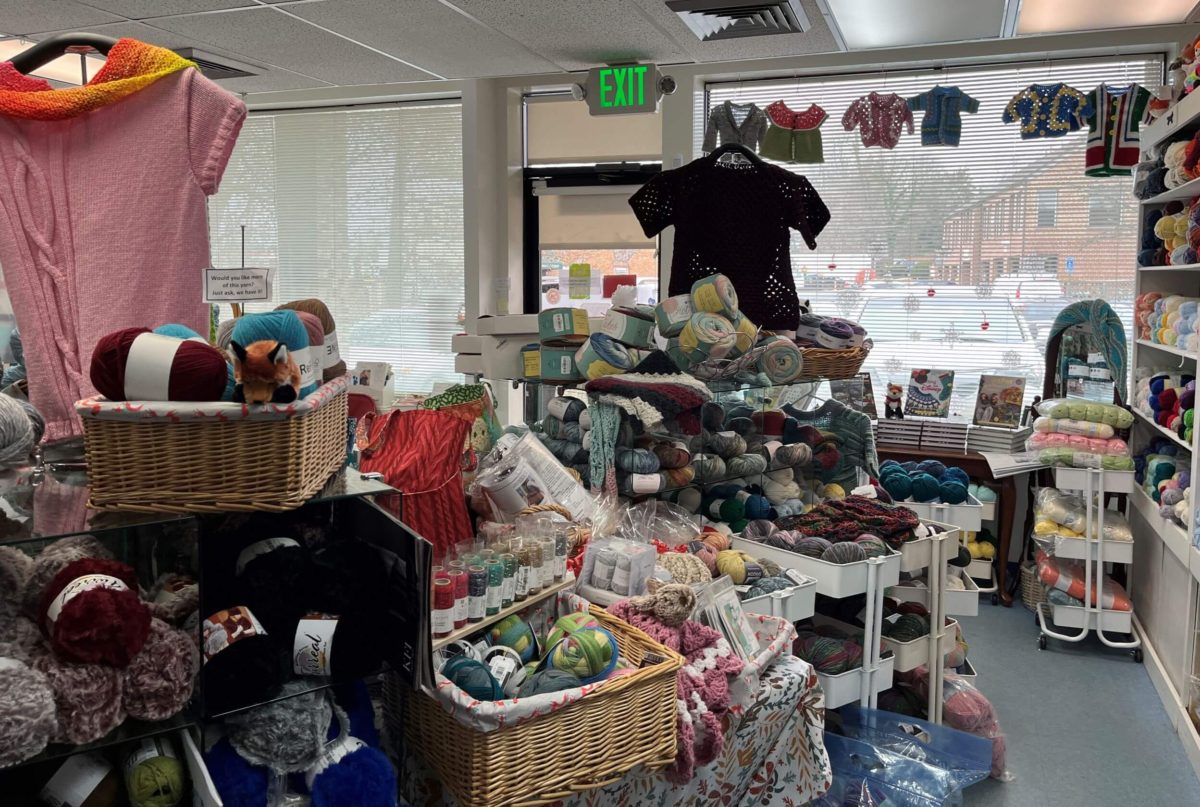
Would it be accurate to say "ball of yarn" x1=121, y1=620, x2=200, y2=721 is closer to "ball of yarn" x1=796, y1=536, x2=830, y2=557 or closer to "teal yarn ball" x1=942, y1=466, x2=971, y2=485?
"ball of yarn" x1=796, y1=536, x2=830, y2=557

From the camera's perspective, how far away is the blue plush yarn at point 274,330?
1275 millimetres

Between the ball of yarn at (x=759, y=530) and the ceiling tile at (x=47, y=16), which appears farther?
the ceiling tile at (x=47, y=16)

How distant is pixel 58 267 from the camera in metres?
1.71

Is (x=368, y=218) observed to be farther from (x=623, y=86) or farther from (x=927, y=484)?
(x=927, y=484)

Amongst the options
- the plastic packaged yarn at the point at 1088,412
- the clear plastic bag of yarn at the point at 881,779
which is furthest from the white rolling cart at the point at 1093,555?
the clear plastic bag of yarn at the point at 881,779

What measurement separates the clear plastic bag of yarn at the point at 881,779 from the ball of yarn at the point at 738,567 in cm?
55

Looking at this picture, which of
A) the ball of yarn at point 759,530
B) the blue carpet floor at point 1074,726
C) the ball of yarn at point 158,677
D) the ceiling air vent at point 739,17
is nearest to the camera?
the ball of yarn at point 158,677

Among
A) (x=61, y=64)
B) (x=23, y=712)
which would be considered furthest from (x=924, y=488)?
(x=61, y=64)

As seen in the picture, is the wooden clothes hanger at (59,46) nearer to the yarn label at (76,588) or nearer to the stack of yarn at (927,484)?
the yarn label at (76,588)

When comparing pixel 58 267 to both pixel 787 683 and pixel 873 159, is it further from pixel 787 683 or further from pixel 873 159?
pixel 873 159

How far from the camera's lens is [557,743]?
155 cm

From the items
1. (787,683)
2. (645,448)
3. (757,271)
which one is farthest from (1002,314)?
(787,683)

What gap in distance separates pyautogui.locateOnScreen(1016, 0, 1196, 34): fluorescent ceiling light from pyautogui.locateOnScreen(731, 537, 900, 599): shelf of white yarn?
2.85m

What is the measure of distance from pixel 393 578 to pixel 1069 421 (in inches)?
146
